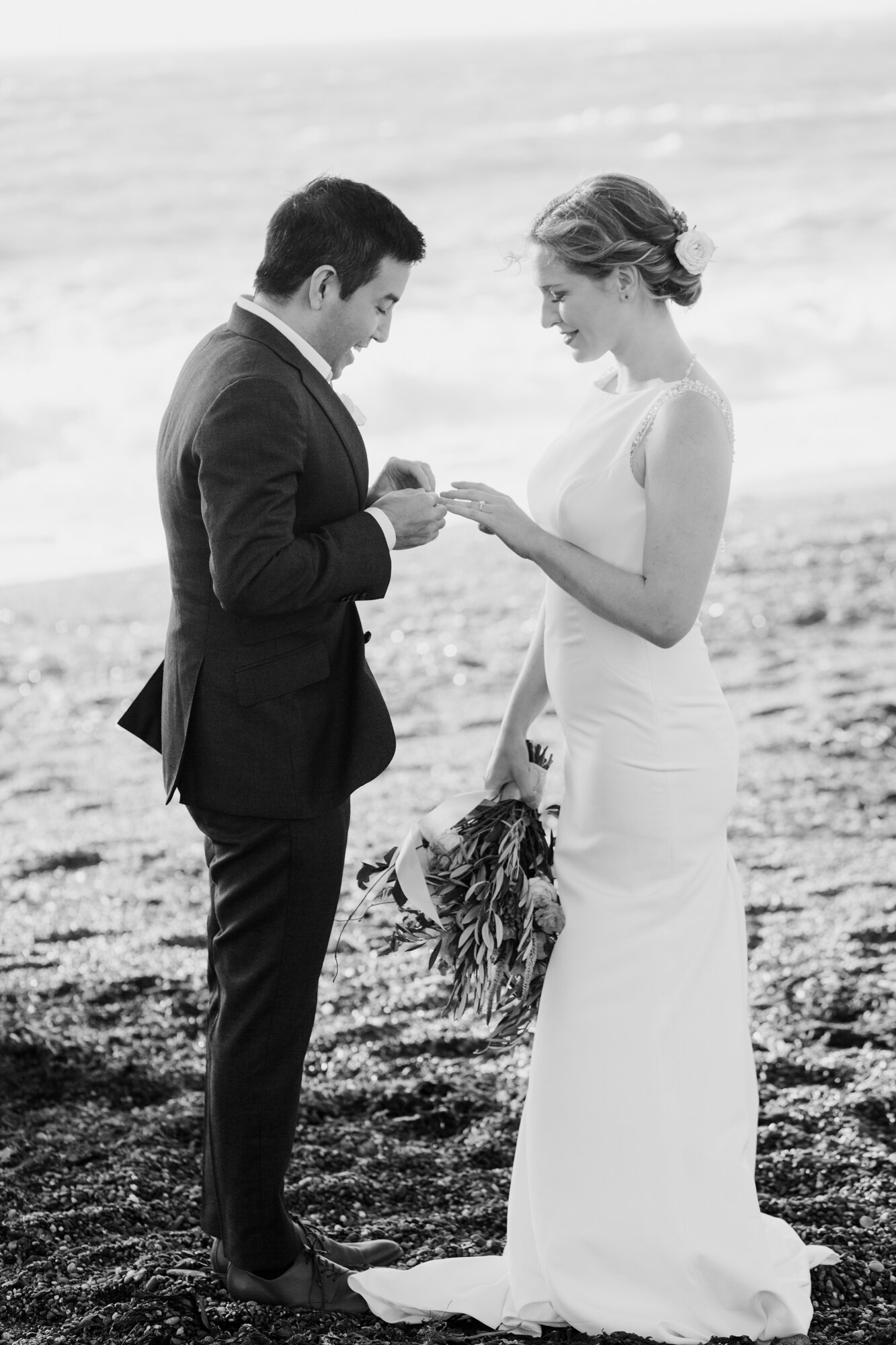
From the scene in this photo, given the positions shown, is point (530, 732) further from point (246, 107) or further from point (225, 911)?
point (246, 107)

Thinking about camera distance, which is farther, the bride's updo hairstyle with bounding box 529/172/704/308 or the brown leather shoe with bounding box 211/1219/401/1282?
the brown leather shoe with bounding box 211/1219/401/1282

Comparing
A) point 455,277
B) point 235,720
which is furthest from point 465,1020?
point 455,277

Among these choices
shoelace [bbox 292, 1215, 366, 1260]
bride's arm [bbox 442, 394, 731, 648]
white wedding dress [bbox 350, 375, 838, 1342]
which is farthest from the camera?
shoelace [bbox 292, 1215, 366, 1260]

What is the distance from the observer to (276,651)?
273 centimetres

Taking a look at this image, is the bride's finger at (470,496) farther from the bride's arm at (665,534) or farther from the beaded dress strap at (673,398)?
the beaded dress strap at (673,398)

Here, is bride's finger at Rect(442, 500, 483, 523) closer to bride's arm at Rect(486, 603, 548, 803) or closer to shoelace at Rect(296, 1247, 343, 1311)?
bride's arm at Rect(486, 603, 548, 803)

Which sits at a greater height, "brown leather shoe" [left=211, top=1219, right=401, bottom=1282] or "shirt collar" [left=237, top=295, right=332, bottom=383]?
"shirt collar" [left=237, top=295, right=332, bottom=383]

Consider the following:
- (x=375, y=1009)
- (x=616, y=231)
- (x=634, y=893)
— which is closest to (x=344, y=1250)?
(x=634, y=893)

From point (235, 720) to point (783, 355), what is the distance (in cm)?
1520

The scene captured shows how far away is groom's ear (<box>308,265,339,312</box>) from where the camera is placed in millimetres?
2670

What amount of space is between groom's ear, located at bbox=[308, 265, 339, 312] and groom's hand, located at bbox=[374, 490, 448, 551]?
0.39 metres

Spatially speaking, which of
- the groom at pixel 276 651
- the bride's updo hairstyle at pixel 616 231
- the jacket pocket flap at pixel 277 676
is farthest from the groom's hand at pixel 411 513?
the bride's updo hairstyle at pixel 616 231

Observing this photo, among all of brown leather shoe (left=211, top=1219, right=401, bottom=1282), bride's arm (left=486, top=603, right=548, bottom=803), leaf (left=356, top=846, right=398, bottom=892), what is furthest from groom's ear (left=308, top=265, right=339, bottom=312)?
brown leather shoe (left=211, top=1219, right=401, bottom=1282)

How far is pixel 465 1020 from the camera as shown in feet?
14.2
